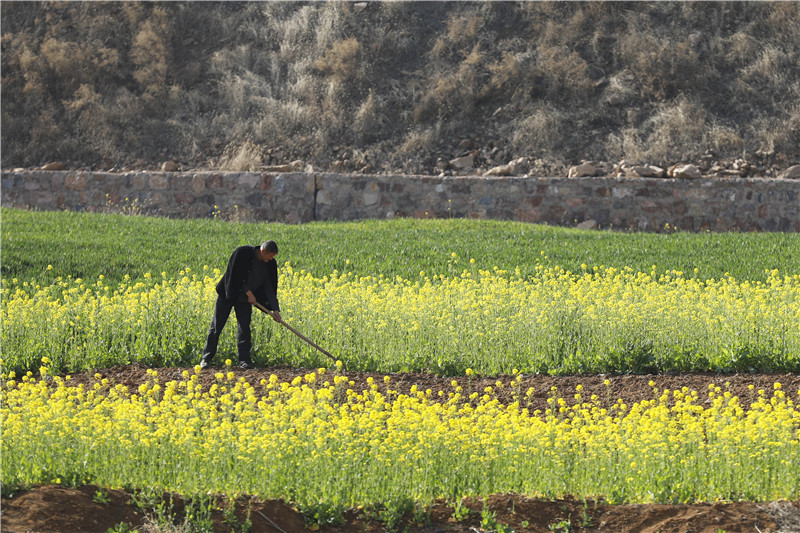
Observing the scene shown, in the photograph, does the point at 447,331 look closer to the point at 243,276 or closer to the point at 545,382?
the point at 545,382

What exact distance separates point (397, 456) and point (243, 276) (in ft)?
12.1

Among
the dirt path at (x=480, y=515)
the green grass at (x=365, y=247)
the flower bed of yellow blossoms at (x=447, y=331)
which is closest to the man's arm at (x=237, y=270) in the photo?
the flower bed of yellow blossoms at (x=447, y=331)

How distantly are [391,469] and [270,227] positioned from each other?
12.7m

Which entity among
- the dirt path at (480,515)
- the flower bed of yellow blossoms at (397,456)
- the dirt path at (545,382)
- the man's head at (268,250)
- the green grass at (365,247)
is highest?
the man's head at (268,250)

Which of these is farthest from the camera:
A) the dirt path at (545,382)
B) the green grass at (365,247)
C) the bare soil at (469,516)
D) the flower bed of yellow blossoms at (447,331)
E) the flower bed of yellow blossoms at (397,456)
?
the green grass at (365,247)

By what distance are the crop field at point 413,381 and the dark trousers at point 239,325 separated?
23 cm

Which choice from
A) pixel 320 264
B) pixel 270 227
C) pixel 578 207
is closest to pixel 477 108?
pixel 578 207

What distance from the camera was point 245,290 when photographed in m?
8.65

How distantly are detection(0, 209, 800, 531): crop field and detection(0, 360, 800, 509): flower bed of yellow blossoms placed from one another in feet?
0.06

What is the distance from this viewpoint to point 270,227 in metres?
17.6

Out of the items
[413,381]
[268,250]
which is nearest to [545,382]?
[413,381]

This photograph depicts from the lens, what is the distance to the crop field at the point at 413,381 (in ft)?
16.7

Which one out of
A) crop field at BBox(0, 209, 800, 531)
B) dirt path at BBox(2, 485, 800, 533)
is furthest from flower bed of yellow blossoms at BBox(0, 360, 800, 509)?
dirt path at BBox(2, 485, 800, 533)

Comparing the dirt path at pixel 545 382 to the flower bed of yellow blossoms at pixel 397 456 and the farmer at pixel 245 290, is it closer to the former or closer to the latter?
the farmer at pixel 245 290
